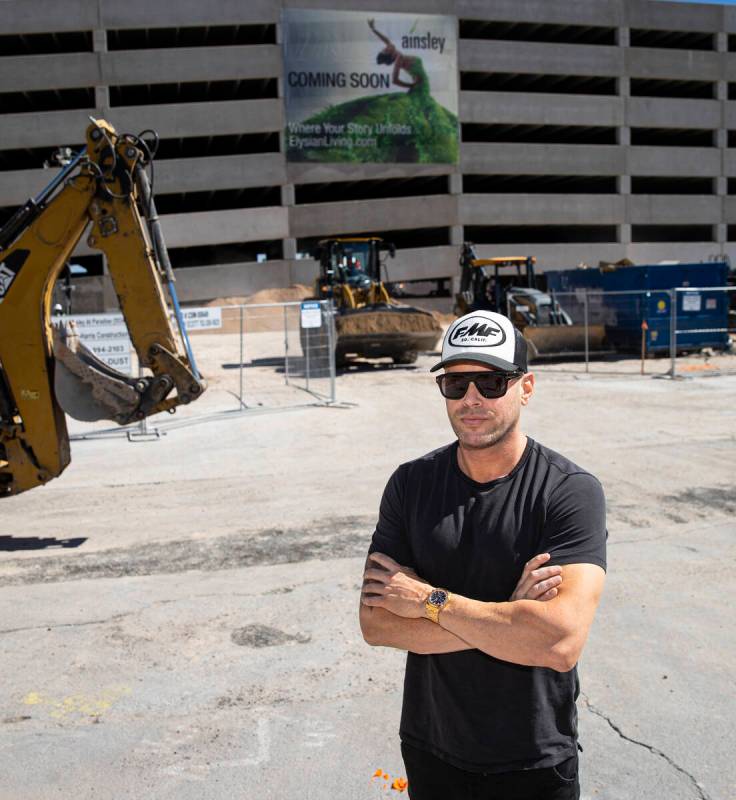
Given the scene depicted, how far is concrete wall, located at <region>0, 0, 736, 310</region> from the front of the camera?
157 ft

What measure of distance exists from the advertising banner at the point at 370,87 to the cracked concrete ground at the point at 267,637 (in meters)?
40.5

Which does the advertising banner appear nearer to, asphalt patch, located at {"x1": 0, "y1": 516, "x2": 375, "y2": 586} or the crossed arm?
asphalt patch, located at {"x1": 0, "y1": 516, "x2": 375, "y2": 586}

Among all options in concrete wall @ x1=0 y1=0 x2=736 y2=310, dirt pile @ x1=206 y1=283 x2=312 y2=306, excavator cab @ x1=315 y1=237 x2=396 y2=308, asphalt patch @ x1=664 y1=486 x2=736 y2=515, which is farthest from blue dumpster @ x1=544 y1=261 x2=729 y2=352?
concrete wall @ x1=0 y1=0 x2=736 y2=310

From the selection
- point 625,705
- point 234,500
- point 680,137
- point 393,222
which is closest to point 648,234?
point 680,137

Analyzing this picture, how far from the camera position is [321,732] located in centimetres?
462

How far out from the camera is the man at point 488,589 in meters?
2.55

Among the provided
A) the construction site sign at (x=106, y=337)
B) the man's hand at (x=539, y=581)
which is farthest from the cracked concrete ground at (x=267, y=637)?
the construction site sign at (x=106, y=337)

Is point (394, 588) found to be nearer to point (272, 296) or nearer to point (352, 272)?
point (352, 272)

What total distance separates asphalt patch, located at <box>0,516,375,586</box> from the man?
4963 mm

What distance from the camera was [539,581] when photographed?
2566 mm

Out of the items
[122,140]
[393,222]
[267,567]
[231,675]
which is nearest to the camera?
[231,675]

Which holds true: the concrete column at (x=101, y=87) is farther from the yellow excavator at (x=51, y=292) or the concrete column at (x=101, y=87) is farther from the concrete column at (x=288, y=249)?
the yellow excavator at (x=51, y=292)

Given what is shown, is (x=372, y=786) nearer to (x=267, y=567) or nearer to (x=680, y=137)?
(x=267, y=567)

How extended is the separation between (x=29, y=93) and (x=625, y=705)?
52332mm
